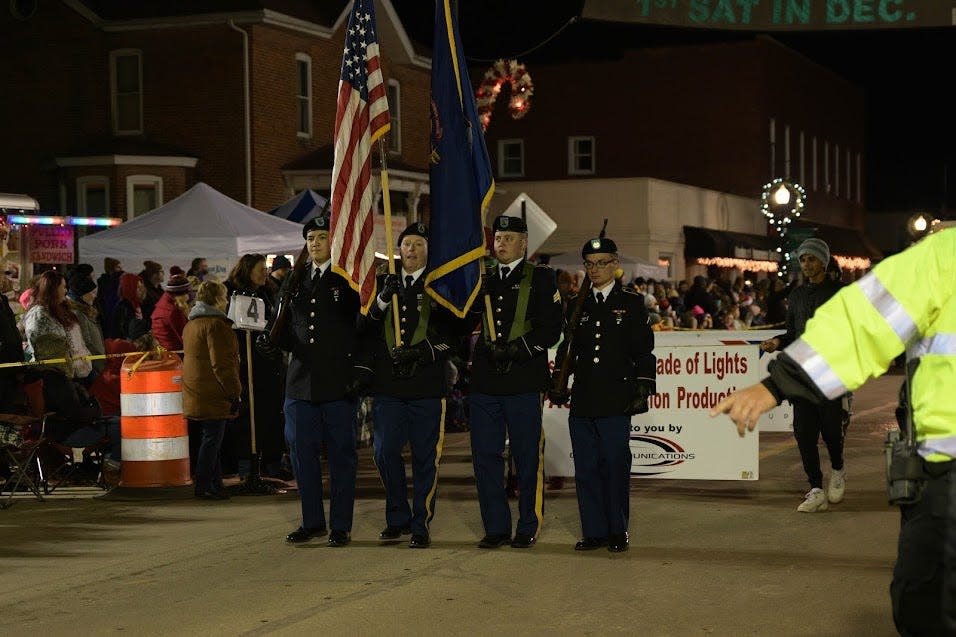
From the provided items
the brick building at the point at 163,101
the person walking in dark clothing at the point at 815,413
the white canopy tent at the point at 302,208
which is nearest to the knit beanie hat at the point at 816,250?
the person walking in dark clothing at the point at 815,413

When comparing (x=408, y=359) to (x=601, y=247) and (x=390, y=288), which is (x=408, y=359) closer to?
(x=390, y=288)

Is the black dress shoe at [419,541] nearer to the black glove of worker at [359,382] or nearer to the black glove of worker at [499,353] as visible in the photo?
the black glove of worker at [359,382]

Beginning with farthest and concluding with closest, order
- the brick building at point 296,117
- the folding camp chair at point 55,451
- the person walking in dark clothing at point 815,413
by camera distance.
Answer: the brick building at point 296,117 → the folding camp chair at point 55,451 → the person walking in dark clothing at point 815,413

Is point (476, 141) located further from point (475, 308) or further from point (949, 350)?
point (949, 350)

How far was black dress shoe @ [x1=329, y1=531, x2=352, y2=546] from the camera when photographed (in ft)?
33.6

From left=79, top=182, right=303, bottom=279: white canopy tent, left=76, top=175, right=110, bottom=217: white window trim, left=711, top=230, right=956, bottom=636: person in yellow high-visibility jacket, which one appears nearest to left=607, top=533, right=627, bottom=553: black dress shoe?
left=711, top=230, right=956, bottom=636: person in yellow high-visibility jacket

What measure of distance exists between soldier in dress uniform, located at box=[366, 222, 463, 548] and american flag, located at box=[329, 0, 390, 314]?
259 millimetres

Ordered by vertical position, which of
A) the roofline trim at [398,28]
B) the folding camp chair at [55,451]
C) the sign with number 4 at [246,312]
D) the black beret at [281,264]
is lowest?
the folding camp chair at [55,451]

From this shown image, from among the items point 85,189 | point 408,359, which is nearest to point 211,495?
point 408,359

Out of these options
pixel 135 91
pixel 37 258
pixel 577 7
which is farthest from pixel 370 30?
pixel 577 7

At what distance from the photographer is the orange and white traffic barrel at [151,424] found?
13.1m

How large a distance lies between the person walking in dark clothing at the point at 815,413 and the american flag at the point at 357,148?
143 inches

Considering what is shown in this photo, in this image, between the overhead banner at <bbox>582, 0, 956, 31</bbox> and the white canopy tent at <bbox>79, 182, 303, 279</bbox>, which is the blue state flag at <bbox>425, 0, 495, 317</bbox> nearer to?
the overhead banner at <bbox>582, 0, 956, 31</bbox>

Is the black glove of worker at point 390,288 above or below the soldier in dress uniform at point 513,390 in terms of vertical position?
above
